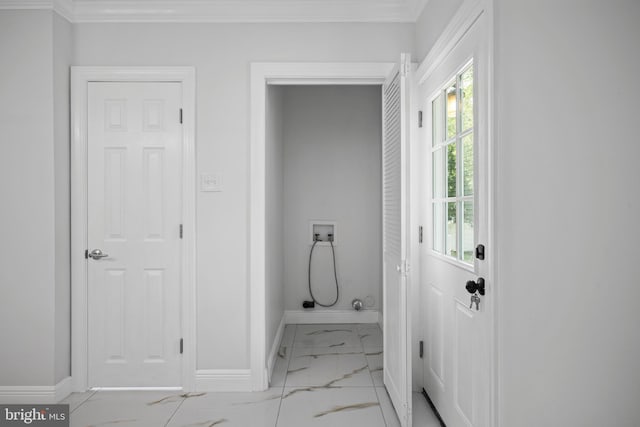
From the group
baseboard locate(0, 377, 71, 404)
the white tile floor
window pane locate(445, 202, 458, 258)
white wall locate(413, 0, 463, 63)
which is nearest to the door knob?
window pane locate(445, 202, 458, 258)

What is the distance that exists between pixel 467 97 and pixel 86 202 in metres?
2.46

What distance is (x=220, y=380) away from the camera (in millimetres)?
2850

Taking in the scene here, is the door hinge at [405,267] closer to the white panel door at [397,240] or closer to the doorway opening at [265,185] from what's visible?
the white panel door at [397,240]

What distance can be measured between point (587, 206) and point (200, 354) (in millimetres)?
2416

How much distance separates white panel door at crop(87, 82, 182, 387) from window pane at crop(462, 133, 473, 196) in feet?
6.00

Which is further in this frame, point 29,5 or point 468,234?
point 29,5

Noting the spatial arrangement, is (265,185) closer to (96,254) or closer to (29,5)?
(96,254)

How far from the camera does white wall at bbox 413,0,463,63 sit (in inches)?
85.1

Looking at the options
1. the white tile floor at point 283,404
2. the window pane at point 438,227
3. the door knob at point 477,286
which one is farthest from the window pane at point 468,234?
the white tile floor at point 283,404

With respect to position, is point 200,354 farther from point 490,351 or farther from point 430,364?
point 490,351

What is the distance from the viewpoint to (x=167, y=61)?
2844mm

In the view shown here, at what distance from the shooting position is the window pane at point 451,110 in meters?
2.13

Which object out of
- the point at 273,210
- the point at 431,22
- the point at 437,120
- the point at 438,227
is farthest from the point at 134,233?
the point at 431,22

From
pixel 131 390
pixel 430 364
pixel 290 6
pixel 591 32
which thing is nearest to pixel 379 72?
pixel 290 6
